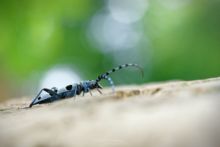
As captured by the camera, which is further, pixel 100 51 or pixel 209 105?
pixel 100 51

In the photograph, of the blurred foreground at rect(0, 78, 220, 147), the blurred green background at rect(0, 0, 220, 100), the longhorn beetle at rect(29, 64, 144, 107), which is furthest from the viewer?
the blurred green background at rect(0, 0, 220, 100)

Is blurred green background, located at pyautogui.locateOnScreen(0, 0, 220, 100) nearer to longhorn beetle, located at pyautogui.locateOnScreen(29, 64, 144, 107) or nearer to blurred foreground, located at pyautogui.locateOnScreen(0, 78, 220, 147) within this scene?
longhorn beetle, located at pyautogui.locateOnScreen(29, 64, 144, 107)

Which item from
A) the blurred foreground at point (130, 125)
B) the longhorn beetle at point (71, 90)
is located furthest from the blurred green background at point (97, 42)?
the blurred foreground at point (130, 125)

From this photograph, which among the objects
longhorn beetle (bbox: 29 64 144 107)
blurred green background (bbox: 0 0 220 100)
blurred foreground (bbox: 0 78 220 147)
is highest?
blurred green background (bbox: 0 0 220 100)

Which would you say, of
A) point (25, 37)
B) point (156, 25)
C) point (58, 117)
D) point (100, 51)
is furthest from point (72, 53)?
point (58, 117)

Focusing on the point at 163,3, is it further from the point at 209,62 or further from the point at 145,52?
the point at 209,62

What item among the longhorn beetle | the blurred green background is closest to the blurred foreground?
the longhorn beetle

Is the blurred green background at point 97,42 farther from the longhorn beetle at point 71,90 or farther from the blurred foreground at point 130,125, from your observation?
the blurred foreground at point 130,125
